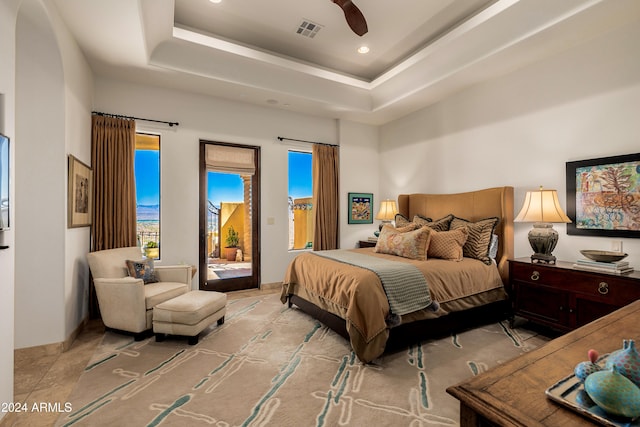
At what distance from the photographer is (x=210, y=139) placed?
467 cm

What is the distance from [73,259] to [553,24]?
5224 millimetres

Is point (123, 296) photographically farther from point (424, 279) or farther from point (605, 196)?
point (605, 196)

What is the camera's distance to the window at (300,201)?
17.9 ft

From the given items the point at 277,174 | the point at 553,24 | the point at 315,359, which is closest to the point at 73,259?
the point at 315,359

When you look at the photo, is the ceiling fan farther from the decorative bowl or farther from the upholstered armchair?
the upholstered armchair

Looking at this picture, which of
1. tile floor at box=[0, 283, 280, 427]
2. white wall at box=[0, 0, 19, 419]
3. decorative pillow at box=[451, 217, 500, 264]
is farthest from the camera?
decorative pillow at box=[451, 217, 500, 264]

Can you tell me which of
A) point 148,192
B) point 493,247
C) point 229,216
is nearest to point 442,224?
point 493,247

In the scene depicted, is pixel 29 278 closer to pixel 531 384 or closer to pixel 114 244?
pixel 114 244

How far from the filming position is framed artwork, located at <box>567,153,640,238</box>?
2.81 metres

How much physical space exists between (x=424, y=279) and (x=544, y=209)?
4.81 ft

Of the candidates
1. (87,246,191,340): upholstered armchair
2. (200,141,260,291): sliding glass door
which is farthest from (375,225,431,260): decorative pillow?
(87,246,191,340): upholstered armchair

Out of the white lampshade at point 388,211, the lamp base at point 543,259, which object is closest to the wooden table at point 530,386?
the lamp base at point 543,259

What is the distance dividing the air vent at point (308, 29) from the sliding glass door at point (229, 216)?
73.6 inches

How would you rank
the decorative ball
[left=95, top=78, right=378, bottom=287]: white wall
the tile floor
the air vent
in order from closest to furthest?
the decorative ball
the tile floor
the air vent
[left=95, top=78, right=378, bottom=287]: white wall
